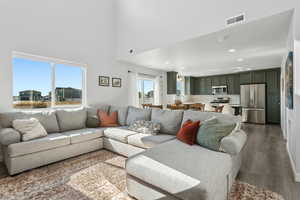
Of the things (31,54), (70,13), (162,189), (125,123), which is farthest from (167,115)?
(70,13)

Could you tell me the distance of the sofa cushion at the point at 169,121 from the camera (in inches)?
115

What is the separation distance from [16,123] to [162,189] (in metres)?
2.67

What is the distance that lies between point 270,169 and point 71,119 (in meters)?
3.93

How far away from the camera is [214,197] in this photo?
1287 millimetres

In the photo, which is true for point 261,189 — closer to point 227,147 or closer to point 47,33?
point 227,147

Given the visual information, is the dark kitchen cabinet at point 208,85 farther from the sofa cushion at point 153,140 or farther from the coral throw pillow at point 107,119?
the sofa cushion at point 153,140

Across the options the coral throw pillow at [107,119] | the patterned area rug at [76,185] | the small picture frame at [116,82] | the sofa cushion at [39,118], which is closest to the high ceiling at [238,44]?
the small picture frame at [116,82]

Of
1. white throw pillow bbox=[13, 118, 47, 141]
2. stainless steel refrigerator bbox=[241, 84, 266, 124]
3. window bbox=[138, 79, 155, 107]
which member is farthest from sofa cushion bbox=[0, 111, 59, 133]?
stainless steel refrigerator bbox=[241, 84, 266, 124]

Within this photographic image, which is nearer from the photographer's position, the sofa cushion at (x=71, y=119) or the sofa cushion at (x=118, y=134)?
the sofa cushion at (x=118, y=134)

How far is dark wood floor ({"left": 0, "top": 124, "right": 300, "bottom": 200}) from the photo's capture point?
1977mm

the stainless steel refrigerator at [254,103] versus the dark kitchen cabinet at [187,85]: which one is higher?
the dark kitchen cabinet at [187,85]

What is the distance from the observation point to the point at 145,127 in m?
3.10

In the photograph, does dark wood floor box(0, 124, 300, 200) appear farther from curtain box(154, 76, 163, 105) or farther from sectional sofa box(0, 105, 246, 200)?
curtain box(154, 76, 163, 105)

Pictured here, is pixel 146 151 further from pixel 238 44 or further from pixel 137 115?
pixel 238 44
